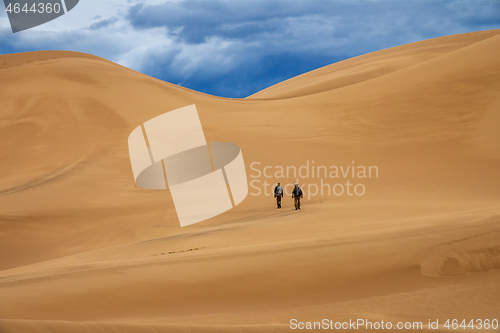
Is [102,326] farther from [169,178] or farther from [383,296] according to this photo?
[169,178]

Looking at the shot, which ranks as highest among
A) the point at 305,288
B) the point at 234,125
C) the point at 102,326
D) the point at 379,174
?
the point at 234,125

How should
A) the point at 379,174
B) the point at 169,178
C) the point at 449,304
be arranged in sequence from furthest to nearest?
the point at 169,178, the point at 379,174, the point at 449,304

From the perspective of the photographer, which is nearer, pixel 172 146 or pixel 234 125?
pixel 172 146

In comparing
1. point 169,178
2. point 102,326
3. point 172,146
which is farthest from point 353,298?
point 172,146

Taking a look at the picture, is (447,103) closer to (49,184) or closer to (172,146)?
(172,146)

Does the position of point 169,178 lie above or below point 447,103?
below

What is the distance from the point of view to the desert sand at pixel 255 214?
19.9 ft

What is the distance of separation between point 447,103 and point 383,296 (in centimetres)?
1706

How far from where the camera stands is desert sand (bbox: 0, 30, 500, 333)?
6078mm

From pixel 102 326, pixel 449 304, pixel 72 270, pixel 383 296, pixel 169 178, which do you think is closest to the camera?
pixel 102 326

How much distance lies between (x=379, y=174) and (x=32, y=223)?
39.5ft

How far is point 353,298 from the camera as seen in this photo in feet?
20.7

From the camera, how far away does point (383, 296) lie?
6.29 meters

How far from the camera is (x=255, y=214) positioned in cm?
1417
